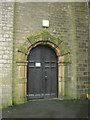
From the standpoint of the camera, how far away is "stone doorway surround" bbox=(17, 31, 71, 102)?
4.99 metres

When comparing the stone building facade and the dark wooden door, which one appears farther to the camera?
the dark wooden door

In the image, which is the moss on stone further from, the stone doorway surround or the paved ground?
the paved ground

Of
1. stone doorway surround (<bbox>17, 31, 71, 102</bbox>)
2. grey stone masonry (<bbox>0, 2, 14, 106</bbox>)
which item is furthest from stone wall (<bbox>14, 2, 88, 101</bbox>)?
grey stone masonry (<bbox>0, 2, 14, 106</bbox>)

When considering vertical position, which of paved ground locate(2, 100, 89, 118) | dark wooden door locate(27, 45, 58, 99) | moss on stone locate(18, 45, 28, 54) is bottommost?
paved ground locate(2, 100, 89, 118)

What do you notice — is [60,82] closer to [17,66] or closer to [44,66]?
[44,66]

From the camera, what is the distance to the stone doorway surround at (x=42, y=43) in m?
4.99

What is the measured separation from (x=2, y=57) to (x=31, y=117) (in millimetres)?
2414

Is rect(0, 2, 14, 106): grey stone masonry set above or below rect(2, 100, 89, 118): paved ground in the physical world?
above

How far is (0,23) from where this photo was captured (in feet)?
16.0

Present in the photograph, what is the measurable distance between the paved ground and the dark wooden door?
0.46 meters

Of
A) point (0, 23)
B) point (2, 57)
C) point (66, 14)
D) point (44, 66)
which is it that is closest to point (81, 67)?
point (44, 66)

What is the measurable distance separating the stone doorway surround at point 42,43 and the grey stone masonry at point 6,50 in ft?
1.30

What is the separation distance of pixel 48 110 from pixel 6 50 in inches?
105

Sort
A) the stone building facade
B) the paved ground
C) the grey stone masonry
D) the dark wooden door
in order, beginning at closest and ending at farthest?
the paved ground
the grey stone masonry
the stone building facade
the dark wooden door
